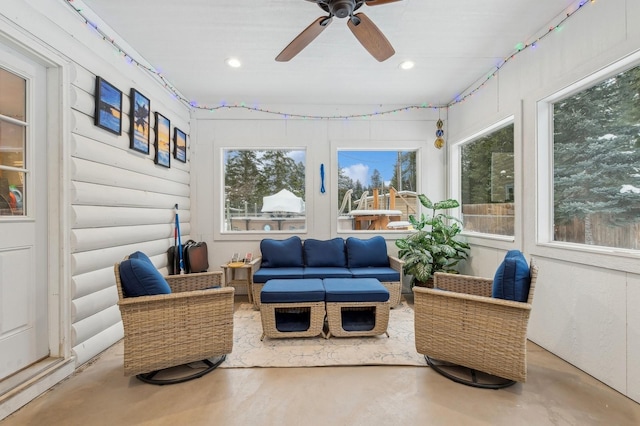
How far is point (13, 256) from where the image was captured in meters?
1.94

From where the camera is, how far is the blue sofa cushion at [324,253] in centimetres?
398

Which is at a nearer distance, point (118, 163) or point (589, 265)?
point (589, 265)

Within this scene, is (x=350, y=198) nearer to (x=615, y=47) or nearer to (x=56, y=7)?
(x=615, y=47)

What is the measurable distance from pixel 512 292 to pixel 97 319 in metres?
3.29

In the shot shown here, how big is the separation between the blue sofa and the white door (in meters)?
2.02

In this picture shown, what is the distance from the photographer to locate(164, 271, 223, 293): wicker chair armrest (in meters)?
2.75

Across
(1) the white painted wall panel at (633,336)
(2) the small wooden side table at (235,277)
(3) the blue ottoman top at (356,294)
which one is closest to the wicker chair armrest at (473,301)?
(3) the blue ottoman top at (356,294)

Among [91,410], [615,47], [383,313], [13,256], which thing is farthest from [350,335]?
[615,47]

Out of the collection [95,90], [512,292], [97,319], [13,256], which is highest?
[95,90]

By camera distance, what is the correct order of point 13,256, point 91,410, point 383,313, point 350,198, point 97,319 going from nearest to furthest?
point 91,410 → point 13,256 → point 97,319 → point 383,313 → point 350,198

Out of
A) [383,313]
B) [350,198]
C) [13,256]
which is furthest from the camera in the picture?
[350,198]

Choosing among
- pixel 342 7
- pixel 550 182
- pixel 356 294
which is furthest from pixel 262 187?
pixel 550 182

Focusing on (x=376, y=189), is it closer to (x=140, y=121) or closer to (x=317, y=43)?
(x=317, y=43)

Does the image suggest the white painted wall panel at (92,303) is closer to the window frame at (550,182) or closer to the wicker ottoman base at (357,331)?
the wicker ottoman base at (357,331)
